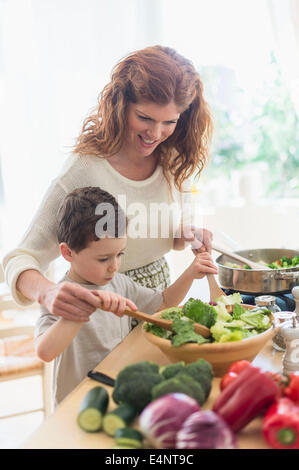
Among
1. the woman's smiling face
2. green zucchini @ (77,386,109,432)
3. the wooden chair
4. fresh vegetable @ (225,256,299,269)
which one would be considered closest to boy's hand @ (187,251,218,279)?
fresh vegetable @ (225,256,299,269)

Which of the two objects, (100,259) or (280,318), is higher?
(100,259)

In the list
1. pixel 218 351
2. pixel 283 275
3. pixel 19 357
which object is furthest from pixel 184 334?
pixel 19 357

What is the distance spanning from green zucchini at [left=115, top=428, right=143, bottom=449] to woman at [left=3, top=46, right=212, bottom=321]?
0.50 metres

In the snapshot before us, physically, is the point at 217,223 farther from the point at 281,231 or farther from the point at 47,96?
the point at 47,96

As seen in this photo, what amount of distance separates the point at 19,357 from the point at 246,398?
1596 mm

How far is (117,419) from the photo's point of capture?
76 cm

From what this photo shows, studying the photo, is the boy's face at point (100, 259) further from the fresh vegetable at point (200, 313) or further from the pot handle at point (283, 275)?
the pot handle at point (283, 275)

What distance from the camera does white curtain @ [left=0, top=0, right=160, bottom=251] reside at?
121 inches

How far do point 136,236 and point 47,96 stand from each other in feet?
6.26

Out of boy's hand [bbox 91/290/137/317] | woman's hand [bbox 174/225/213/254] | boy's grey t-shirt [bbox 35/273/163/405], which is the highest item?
woman's hand [bbox 174/225/213/254]

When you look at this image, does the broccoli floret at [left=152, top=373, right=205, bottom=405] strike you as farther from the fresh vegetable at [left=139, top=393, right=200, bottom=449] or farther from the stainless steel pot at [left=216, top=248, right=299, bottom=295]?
the stainless steel pot at [left=216, top=248, right=299, bottom=295]

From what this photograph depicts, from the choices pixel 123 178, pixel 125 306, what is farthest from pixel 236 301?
pixel 123 178

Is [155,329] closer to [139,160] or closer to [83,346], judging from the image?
[83,346]
